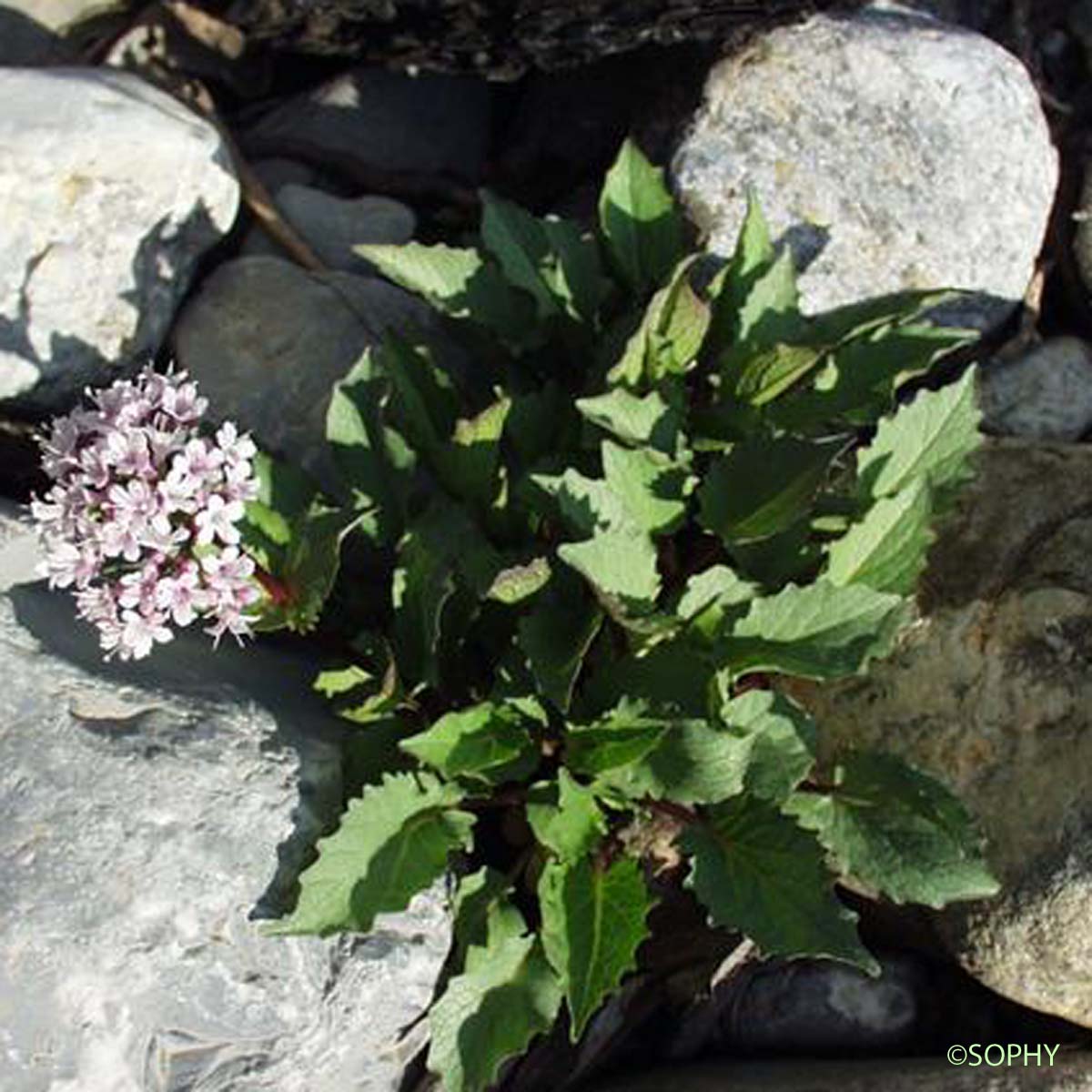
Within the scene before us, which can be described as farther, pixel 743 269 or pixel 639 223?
pixel 639 223

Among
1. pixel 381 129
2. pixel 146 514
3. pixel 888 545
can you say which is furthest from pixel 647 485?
pixel 381 129

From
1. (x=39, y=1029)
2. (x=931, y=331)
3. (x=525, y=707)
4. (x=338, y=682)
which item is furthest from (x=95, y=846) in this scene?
(x=931, y=331)

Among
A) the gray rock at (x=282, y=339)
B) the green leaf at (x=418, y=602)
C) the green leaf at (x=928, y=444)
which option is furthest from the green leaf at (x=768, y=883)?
the gray rock at (x=282, y=339)

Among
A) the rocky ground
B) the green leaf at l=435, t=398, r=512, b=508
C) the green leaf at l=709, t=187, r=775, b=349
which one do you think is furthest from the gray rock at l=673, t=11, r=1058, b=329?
the green leaf at l=435, t=398, r=512, b=508

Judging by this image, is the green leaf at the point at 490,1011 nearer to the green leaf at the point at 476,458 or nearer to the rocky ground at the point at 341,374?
the rocky ground at the point at 341,374

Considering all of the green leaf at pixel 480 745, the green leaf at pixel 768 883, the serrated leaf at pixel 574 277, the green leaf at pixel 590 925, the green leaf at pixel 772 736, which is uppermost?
the serrated leaf at pixel 574 277

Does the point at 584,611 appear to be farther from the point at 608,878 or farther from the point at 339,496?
the point at 339,496

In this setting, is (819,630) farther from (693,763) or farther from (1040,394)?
(1040,394)
